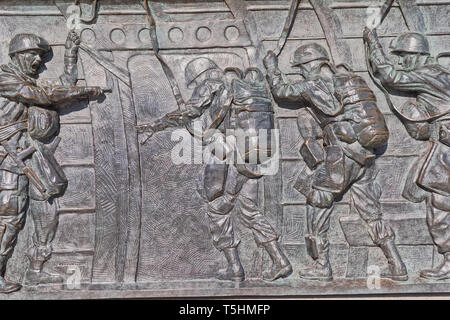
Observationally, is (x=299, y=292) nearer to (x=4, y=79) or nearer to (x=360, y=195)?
(x=360, y=195)

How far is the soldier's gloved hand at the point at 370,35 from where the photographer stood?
216 inches

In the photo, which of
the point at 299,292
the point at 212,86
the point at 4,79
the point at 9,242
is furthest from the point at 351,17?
the point at 9,242

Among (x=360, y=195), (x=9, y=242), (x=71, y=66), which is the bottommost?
(x=9, y=242)

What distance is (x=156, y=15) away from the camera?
5.61 metres

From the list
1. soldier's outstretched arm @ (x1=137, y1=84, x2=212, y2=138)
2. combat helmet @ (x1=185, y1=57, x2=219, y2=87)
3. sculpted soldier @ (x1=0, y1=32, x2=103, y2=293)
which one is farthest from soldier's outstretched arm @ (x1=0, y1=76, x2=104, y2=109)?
combat helmet @ (x1=185, y1=57, x2=219, y2=87)

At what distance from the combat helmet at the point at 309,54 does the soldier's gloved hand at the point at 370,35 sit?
31 cm

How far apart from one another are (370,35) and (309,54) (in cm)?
47

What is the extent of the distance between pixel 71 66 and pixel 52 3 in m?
0.49

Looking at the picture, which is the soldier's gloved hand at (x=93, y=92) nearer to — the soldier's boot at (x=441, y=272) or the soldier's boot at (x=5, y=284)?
the soldier's boot at (x=5, y=284)

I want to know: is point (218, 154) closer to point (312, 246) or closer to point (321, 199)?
point (321, 199)

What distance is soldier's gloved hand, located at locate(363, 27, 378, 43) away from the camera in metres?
5.50

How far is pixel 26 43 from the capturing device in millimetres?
5449

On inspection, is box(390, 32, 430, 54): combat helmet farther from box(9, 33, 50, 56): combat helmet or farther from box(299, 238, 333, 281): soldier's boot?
box(9, 33, 50, 56): combat helmet

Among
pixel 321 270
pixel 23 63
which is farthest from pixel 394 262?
pixel 23 63
